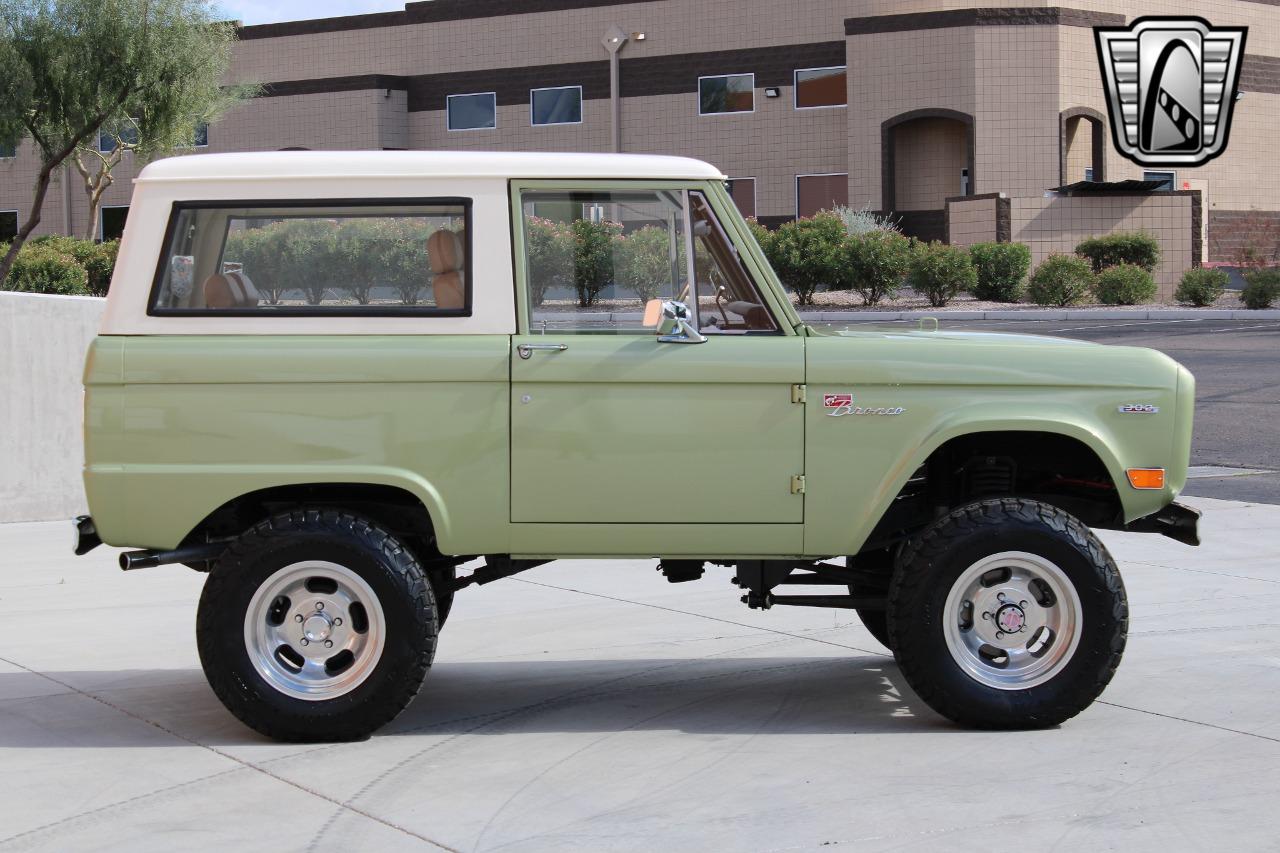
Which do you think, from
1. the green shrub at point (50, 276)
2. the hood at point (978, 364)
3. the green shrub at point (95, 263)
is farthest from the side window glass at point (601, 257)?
the green shrub at point (95, 263)

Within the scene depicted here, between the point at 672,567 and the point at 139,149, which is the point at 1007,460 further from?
the point at 139,149

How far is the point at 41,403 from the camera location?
11.8m

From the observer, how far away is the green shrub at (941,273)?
32.9m

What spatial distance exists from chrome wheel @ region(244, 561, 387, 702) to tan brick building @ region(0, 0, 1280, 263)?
33.2 meters

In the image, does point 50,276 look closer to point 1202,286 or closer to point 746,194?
point 1202,286

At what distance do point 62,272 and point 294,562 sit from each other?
20.6 m

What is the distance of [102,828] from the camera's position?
4977mm

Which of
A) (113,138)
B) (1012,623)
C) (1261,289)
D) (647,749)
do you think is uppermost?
(113,138)

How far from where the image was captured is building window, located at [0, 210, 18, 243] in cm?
5441

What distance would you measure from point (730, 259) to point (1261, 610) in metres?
3.82

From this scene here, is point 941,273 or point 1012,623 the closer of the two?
point 1012,623

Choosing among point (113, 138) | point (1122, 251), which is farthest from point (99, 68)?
point (1122, 251)

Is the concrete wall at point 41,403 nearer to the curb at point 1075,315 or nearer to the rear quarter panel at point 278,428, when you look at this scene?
the rear quarter panel at point 278,428

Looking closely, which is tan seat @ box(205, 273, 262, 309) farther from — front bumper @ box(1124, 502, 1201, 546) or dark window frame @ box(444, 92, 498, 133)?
dark window frame @ box(444, 92, 498, 133)
